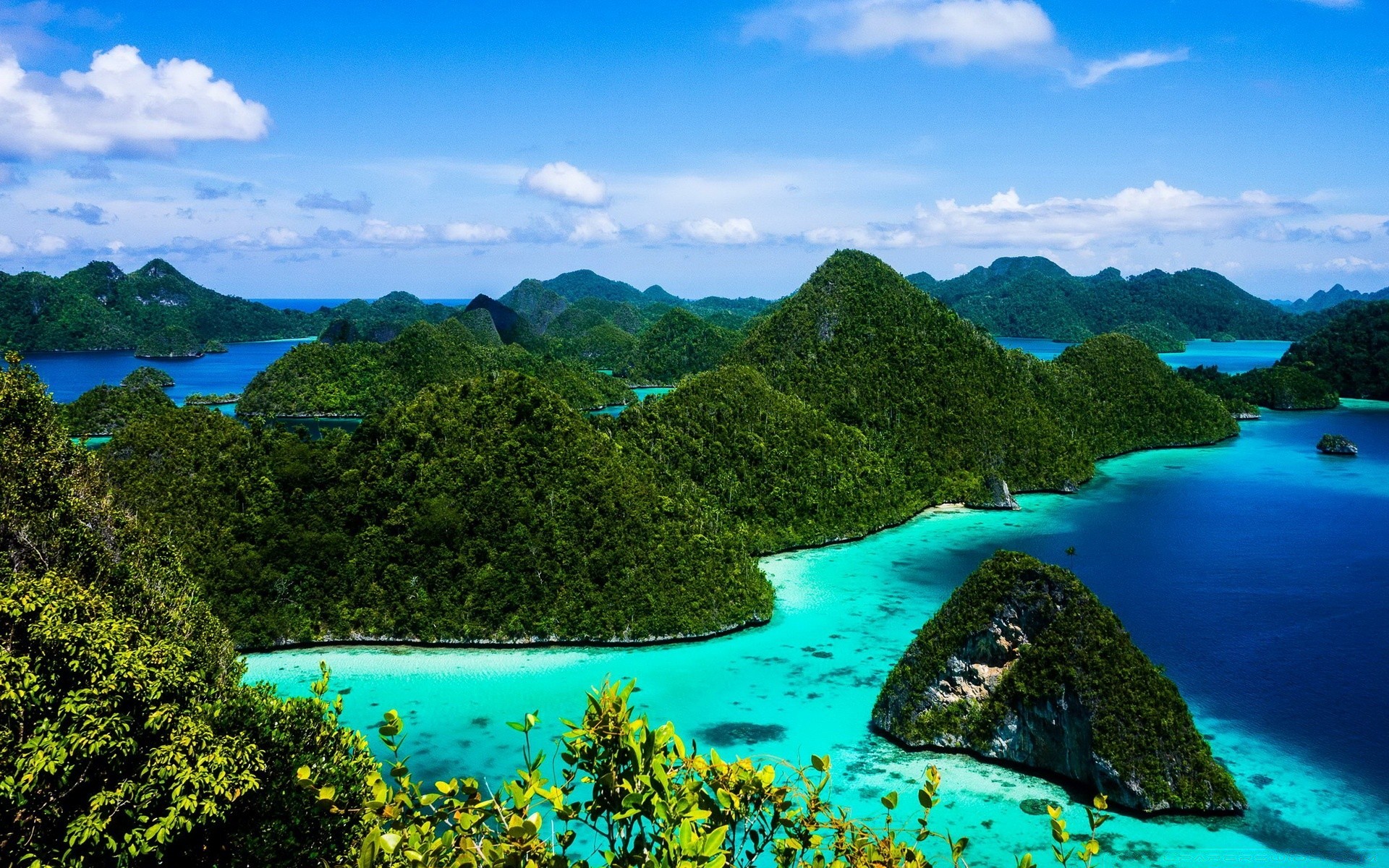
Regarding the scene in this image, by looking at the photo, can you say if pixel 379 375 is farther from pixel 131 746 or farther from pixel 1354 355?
pixel 1354 355

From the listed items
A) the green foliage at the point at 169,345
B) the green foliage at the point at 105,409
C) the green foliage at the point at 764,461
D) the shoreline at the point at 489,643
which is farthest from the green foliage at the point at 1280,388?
the green foliage at the point at 169,345

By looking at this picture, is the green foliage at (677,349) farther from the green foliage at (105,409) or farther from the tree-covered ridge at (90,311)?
the tree-covered ridge at (90,311)

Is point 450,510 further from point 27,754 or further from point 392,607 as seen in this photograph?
point 27,754

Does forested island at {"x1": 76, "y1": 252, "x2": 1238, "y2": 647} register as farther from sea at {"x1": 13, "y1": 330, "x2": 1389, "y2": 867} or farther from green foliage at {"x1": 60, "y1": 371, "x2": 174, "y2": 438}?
green foliage at {"x1": 60, "y1": 371, "x2": 174, "y2": 438}

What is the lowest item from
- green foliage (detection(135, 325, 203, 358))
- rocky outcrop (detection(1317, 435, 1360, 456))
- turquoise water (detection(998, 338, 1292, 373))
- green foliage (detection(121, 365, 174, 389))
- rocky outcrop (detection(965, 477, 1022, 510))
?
rocky outcrop (detection(965, 477, 1022, 510))

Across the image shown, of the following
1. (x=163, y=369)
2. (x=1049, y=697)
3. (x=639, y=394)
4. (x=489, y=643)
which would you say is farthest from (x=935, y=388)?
(x=163, y=369)

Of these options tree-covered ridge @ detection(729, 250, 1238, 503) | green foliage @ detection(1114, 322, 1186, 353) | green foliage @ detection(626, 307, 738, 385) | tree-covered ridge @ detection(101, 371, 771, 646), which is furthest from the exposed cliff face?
green foliage @ detection(1114, 322, 1186, 353)

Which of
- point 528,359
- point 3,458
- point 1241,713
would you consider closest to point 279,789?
point 3,458
